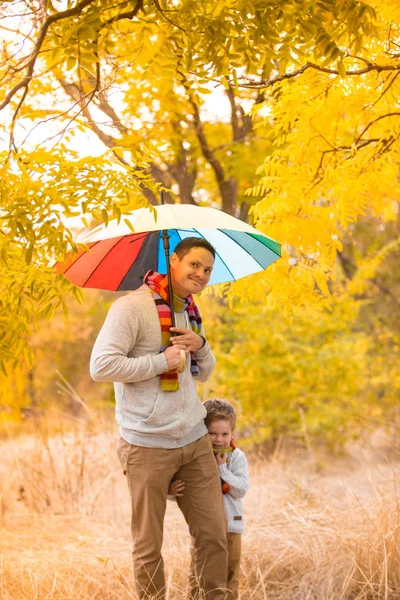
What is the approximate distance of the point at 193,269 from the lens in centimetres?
304

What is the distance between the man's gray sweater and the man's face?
15cm

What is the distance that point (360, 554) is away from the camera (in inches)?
149

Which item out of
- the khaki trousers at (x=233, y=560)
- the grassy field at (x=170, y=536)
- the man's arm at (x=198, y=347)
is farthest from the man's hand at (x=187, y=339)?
the grassy field at (x=170, y=536)

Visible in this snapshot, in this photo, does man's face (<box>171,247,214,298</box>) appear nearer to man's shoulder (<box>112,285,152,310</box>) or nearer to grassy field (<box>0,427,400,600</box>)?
man's shoulder (<box>112,285,152,310</box>)

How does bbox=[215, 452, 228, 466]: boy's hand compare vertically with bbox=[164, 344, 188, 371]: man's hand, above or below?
below

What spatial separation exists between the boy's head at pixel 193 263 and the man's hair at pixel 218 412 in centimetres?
57

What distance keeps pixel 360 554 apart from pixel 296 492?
2.35m

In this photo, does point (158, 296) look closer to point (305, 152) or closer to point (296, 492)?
point (305, 152)

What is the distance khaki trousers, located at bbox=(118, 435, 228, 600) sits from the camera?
293 cm

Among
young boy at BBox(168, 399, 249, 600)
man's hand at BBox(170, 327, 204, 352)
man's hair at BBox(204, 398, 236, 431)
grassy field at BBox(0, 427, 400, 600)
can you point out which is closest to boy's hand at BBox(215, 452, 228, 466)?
young boy at BBox(168, 399, 249, 600)

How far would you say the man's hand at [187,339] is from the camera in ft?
9.83

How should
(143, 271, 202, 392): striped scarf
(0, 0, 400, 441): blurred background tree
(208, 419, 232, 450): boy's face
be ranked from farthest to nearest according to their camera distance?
(208, 419, 232, 450): boy's face
(143, 271, 202, 392): striped scarf
(0, 0, 400, 441): blurred background tree

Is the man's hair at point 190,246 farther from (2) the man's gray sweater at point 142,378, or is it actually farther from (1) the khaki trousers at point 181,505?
(1) the khaki trousers at point 181,505

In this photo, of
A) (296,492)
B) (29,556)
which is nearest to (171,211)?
(29,556)
